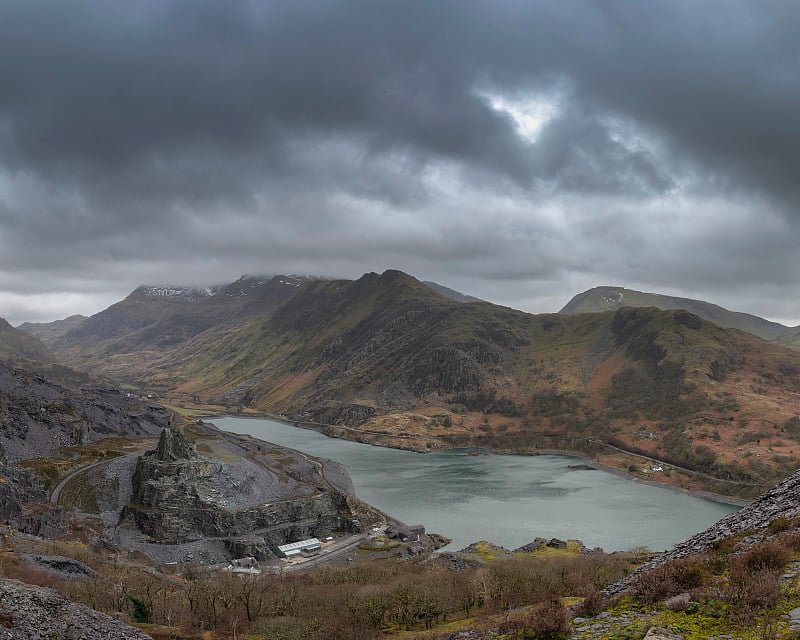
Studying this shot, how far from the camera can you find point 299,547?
10962 cm

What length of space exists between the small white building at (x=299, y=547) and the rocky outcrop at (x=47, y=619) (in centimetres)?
7959

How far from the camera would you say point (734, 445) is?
19888 centimetres

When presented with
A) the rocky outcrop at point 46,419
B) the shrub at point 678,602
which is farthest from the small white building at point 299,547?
the shrub at point 678,602

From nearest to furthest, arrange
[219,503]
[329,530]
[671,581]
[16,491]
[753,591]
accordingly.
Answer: [753,591] → [671,581] → [16,491] → [219,503] → [329,530]

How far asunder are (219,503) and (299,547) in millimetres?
22279

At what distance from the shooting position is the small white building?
352 feet

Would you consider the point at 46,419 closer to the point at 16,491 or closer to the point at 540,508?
the point at 16,491

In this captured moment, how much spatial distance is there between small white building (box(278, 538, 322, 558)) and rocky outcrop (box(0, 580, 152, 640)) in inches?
3134

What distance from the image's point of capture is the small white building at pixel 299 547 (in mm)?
107400

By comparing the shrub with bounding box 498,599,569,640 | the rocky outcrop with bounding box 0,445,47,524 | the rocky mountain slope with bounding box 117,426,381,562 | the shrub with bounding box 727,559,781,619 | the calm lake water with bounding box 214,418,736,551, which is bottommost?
the calm lake water with bounding box 214,418,736,551

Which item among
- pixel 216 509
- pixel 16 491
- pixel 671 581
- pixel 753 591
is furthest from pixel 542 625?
pixel 16 491

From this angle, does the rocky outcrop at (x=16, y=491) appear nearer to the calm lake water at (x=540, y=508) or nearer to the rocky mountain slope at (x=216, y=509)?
the rocky mountain slope at (x=216, y=509)

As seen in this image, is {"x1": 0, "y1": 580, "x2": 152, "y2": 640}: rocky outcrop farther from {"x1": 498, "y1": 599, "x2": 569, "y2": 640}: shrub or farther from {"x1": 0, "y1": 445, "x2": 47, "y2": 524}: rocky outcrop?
{"x1": 0, "y1": 445, "x2": 47, "y2": 524}: rocky outcrop

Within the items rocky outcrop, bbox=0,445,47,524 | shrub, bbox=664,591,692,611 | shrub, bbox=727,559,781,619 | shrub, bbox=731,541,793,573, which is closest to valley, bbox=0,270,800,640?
shrub, bbox=727,559,781,619
